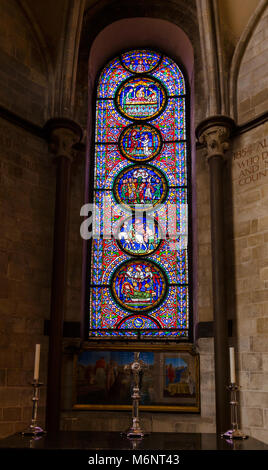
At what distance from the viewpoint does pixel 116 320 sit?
30.6 feet

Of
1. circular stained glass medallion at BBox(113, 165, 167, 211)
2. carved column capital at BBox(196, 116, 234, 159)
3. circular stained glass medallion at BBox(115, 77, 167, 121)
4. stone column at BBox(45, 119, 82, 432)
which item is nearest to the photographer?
stone column at BBox(45, 119, 82, 432)

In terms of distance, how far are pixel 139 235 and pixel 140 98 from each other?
270cm

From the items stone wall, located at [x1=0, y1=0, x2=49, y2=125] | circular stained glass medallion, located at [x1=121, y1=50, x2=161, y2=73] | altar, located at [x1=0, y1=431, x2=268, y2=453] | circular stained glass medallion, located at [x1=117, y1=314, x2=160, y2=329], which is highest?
circular stained glass medallion, located at [x1=121, y1=50, x2=161, y2=73]

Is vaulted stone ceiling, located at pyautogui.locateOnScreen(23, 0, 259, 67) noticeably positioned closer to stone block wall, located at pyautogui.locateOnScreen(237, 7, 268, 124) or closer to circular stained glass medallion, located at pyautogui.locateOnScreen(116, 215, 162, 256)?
stone block wall, located at pyautogui.locateOnScreen(237, 7, 268, 124)

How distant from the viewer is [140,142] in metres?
10.3

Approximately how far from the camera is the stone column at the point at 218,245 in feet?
25.7

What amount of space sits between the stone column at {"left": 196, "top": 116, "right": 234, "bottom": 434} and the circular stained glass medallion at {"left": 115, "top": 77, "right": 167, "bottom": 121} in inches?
60.6

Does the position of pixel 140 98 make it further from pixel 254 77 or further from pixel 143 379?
pixel 143 379

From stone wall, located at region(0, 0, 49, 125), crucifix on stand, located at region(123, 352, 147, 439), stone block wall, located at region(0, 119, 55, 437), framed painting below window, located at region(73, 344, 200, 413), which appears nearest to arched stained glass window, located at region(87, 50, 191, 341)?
framed painting below window, located at region(73, 344, 200, 413)

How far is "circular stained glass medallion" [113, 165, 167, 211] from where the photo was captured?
9.93 m

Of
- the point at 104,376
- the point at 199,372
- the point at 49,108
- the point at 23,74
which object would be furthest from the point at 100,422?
the point at 23,74

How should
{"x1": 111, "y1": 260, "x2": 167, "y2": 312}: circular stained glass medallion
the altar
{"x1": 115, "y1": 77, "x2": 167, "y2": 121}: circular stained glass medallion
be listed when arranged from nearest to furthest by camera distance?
the altar
{"x1": 111, "y1": 260, "x2": 167, "y2": 312}: circular stained glass medallion
{"x1": 115, "y1": 77, "x2": 167, "y2": 121}: circular stained glass medallion

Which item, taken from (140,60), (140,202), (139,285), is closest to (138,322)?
(139,285)

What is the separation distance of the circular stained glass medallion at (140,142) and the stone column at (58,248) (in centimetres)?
120
